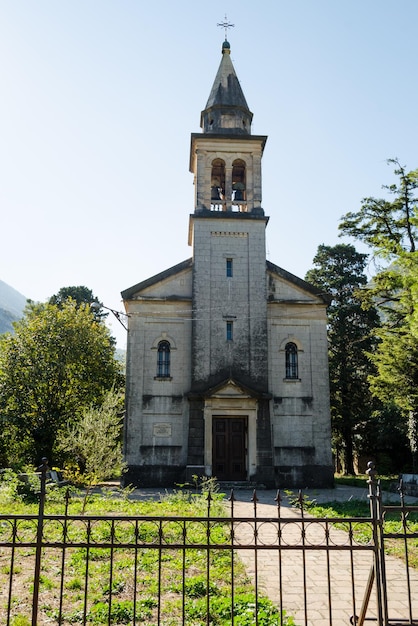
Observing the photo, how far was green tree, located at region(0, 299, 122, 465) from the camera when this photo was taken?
2334 centimetres

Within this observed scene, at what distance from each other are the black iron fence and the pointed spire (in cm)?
1846

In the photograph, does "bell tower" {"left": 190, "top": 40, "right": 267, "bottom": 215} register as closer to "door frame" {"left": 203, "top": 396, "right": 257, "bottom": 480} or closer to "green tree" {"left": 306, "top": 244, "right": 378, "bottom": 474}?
"door frame" {"left": 203, "top": 396, "right": 257, "bottom": 480}

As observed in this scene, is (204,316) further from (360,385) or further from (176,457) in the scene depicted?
(360,385)

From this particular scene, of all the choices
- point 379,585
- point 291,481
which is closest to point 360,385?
point 291,481

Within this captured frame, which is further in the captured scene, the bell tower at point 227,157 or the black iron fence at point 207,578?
the bell tower at point 227,157

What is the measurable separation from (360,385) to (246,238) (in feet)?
45.6

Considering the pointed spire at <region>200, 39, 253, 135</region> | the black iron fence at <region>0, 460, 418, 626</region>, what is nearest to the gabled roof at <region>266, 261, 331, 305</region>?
the pointed spire at <region>200, 39, 253, 135</region>

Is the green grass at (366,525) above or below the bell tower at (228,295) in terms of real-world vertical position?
below

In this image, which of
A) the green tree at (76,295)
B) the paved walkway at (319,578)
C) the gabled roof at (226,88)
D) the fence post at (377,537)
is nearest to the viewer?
the fence post at (377,537)

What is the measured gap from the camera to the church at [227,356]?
20.5 metres

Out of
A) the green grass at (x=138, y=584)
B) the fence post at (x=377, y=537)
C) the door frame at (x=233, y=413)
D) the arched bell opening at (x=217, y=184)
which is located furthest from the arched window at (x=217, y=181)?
the fence post at (x=377, y=537)

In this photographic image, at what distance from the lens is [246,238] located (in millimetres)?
22641

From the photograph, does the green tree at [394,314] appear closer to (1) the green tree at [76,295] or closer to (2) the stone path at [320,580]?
(2) the stone path at [320,580]

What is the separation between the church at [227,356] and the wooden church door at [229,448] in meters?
0.04
